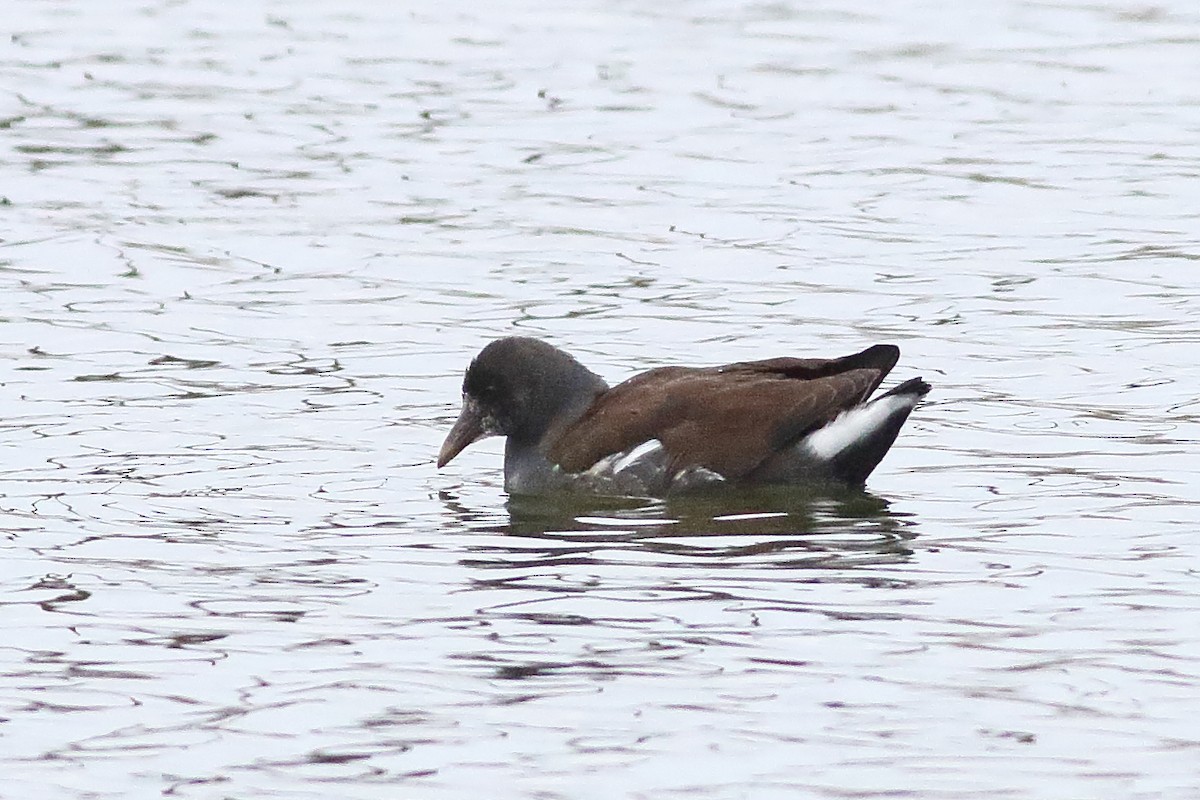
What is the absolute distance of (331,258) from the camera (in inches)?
550

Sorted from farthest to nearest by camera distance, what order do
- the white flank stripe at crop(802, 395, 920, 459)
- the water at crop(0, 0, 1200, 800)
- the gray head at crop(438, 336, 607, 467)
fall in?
the gray head at crop(438, 336, 607, 467), the white flank stripe at crop(802, 395, 920, 459), the water at crop(0, 0, 1200, 800)

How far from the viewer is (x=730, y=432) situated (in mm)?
9617

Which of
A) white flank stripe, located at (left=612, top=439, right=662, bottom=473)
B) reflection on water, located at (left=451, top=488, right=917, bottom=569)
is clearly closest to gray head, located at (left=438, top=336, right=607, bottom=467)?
reflection on water, located at (left=451, top=488, right=917, bottom=569)

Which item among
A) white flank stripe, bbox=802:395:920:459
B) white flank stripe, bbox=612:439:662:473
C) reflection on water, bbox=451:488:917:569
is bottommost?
reflection on water, bbox=451:488:917:569

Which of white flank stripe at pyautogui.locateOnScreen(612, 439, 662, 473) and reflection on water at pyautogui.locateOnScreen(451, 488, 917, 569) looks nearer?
reflection on water at pyautogui.locateOnScreen(451, 488, 917, 569)

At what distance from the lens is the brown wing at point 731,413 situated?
9609 mm

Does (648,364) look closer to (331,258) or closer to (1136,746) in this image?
(331,258)

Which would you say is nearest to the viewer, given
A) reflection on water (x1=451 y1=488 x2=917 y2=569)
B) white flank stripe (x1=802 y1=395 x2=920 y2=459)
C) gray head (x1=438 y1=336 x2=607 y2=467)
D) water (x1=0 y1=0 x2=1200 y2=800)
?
water (x1=0 y1=0 x2=1200 y2=800)

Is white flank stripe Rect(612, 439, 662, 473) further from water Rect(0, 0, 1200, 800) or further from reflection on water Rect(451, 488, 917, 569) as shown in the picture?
water Rect(0, 0, 1200, 800)

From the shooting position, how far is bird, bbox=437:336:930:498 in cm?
959

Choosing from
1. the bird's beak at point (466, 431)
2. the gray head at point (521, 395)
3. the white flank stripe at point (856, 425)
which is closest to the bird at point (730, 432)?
the white flank stripe at point (856, 425)

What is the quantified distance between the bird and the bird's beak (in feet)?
0.75

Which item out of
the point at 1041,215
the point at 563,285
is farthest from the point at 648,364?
the point at 1041,215

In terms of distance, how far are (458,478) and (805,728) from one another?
4.04 metres
